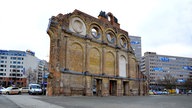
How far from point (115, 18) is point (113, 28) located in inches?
160

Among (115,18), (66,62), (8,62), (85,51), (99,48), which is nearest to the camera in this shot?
(66,62)

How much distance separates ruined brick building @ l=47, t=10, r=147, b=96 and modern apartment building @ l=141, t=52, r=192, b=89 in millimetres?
104225

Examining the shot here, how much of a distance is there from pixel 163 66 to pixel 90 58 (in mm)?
128099

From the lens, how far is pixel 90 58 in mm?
35375

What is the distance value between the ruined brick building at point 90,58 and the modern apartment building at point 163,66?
10423 centimetres

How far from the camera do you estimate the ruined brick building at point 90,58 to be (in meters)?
30.4

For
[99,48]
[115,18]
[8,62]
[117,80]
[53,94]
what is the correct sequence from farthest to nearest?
[8,62]
[115,18]
[117,80]
[99,48]
[53,94]

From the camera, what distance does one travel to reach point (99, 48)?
3756 cm

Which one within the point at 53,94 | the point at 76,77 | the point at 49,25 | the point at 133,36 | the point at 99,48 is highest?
the point at 133,36

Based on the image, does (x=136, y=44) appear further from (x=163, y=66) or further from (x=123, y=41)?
(x=123, y=41)

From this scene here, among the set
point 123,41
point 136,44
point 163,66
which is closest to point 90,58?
point 123,41

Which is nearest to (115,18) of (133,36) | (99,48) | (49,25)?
(99,48)

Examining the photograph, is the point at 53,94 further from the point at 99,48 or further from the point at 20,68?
the point at 20,68

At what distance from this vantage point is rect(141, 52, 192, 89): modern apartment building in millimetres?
147875
